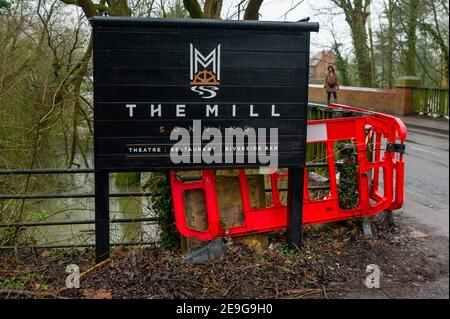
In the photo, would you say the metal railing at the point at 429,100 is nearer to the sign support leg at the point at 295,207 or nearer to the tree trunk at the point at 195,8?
the tree trunk at the point at 195,8

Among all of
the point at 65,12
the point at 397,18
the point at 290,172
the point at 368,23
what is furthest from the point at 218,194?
the point at 368,23

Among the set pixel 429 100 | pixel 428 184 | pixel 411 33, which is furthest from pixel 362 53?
pixel 428 184

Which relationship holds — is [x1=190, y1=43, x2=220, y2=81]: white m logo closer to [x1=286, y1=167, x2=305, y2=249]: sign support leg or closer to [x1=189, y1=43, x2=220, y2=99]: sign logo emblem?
[x1=189, y1=43, x2=220, y2=99]: sign logo emblem

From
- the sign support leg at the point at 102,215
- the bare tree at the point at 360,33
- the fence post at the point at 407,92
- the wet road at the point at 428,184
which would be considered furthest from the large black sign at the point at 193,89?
the bare tree at the point at 360,33

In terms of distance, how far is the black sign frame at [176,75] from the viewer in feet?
16.3

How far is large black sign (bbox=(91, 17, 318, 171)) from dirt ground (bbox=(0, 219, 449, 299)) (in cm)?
100

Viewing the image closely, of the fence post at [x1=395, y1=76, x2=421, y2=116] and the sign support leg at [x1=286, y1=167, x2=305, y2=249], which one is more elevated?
the fence post at [x1=395, y1=76, x2=421, y2=116]

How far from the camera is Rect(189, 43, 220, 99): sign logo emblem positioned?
5.06 meters

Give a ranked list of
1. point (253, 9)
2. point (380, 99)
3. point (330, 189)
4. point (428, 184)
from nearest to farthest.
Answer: point (330, 189) → point (428, 184) → point (253, 9) → point (380, 99)

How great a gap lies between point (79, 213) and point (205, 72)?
949 cm

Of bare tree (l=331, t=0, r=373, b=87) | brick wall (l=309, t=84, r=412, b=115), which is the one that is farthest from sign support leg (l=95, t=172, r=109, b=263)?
bare tree (l=331, t=0, r=373, b=87)

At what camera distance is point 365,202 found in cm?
623

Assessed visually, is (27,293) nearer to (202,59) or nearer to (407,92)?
(202,59)

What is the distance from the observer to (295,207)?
561cm
